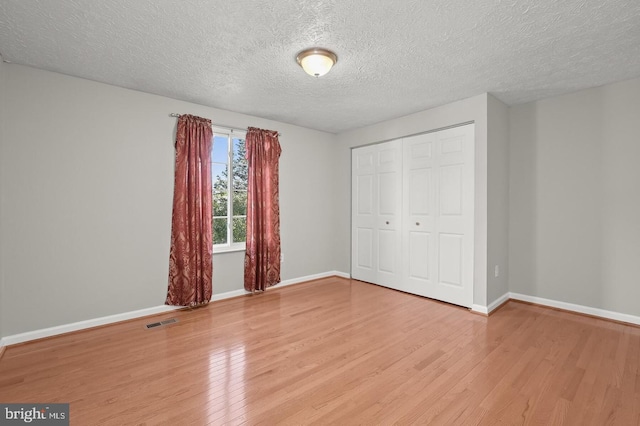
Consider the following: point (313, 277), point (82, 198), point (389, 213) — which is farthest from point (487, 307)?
point (82, 198)

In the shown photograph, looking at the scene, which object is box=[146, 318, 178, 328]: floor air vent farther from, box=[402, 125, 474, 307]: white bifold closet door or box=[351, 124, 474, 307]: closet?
box=[402, 125, 474, 307]: white bifold closet door

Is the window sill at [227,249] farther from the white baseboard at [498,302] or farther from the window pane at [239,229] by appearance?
the white baseboard at [498,302]

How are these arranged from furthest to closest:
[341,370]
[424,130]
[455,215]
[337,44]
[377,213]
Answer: [377,213]
[424,130]
[455,215]
[337,44]
[341,370]

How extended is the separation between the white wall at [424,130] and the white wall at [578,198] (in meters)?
0.85

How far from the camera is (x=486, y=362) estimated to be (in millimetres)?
2375

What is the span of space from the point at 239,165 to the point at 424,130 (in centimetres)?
272

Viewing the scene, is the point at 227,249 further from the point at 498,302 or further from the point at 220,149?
the point at 498,302

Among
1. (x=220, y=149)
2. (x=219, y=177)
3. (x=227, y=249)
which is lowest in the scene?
(x=227, y=249)

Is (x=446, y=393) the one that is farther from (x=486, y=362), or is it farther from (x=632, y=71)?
(x=632, y=71)

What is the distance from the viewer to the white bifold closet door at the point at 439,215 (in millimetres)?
3664

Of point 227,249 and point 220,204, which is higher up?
point 220,204

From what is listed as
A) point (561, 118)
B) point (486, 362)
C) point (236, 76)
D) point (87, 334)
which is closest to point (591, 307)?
point (486, 362)

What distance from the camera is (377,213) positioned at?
484 centimetres

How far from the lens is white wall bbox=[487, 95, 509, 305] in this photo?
3.52 m
